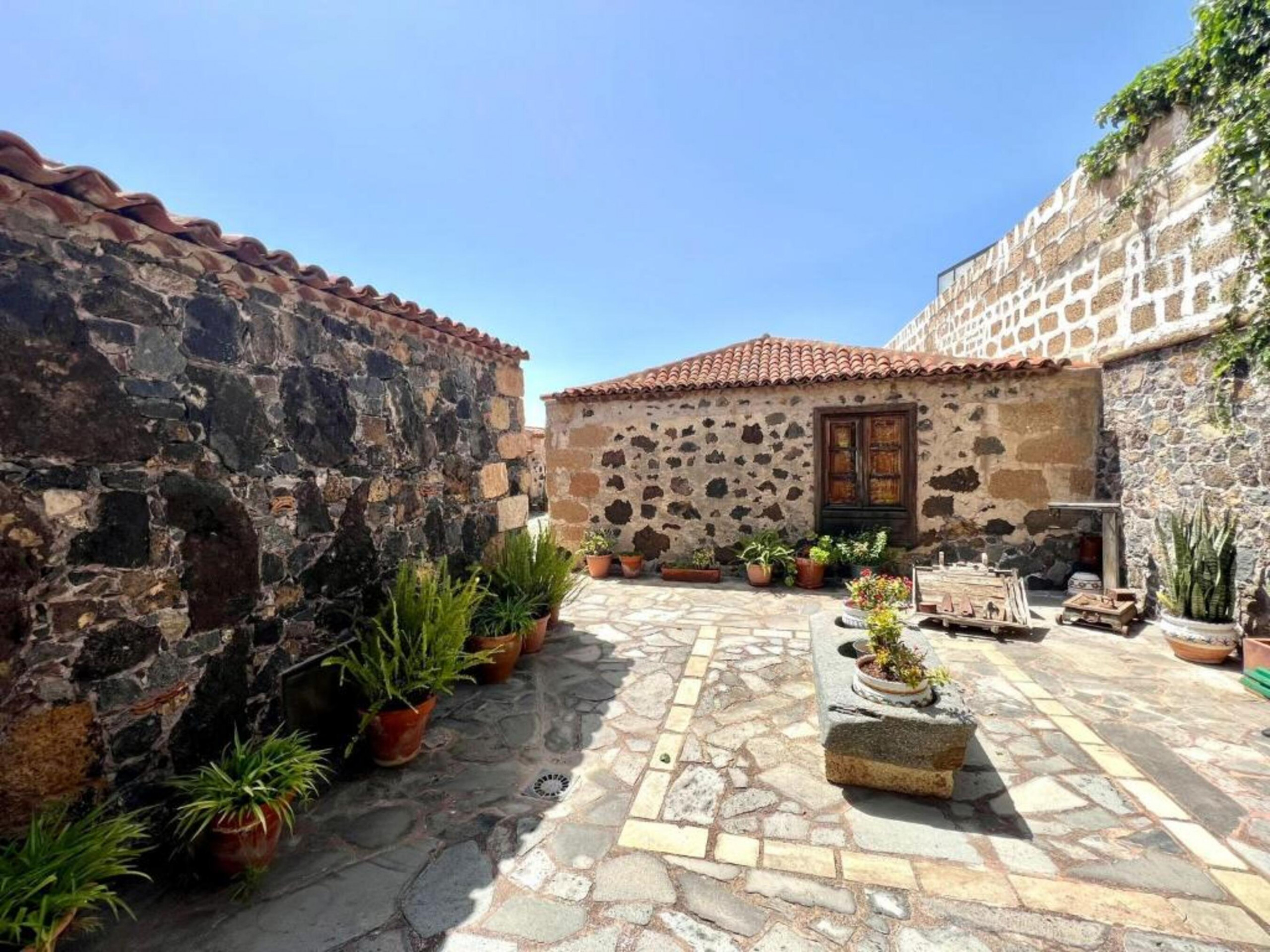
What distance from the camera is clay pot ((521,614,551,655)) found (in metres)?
4.57

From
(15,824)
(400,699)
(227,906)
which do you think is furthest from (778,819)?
(15,824)

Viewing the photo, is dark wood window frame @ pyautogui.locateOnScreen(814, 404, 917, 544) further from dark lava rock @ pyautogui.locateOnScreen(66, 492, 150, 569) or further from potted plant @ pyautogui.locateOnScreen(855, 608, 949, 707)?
dark lava rock @ pyautogui.locateOnScreen(66, 492, 150, 569)

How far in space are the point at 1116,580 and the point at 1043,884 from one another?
Answer: 498cm

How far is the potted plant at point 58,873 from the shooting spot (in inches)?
63.7

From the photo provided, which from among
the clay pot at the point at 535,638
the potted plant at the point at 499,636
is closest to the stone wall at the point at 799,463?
the clay pot at the point at 535,638

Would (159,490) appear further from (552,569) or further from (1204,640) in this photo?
(1204,640)

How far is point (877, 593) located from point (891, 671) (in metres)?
1.37

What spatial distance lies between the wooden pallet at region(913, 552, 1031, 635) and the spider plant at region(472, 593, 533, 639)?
4026mm

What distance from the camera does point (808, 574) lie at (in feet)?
22.9

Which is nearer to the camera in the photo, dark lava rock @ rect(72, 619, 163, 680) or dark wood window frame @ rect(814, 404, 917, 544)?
dark lava rock @ rect(72, 619, 163, 680)

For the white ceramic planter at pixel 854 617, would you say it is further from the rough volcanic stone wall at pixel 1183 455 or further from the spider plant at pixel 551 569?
the rough volcanic stone wall at pixel 1183 455

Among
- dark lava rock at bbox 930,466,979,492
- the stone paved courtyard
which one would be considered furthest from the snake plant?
dark lava rock at bbox 930,466,979,492

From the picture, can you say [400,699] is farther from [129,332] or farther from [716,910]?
[129,332]

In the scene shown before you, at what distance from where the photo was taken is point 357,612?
11.6ft
